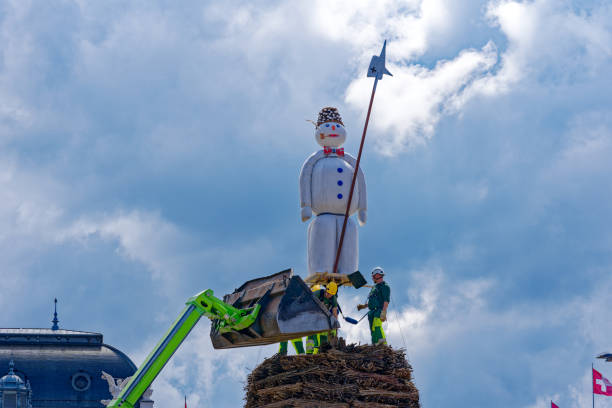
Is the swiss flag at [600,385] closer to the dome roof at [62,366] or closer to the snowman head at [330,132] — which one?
the snowman head at [330,132]

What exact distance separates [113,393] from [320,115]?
105ft

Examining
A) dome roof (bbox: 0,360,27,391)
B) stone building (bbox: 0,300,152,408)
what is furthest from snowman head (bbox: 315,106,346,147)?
dome roof (bbox: 0,360,27,391)

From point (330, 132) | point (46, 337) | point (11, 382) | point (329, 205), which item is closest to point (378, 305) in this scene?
point (329, 205)

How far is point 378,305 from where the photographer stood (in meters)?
34.2

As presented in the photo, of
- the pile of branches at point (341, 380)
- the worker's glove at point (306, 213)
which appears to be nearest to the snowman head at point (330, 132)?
the worker's glove at point (306, 213)

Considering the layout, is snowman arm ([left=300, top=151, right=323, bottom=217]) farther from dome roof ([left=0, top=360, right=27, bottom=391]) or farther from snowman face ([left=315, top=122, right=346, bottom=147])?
dome roof ([left=0, top=360, right=27, bottom=391])

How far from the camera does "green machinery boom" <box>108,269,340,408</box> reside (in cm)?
2970

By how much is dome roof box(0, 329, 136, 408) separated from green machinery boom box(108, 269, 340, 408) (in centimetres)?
3738

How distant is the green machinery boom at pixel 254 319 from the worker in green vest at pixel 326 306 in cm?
122

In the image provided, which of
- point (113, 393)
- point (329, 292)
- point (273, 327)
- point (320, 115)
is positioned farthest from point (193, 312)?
point (113, 393)

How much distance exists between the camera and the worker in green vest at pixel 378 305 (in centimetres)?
3378

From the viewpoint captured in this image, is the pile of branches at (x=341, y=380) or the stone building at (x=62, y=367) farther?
the stone building at (x=62, y=367)

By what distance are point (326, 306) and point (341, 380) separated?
3042mm

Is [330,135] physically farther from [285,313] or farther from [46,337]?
[46,337]
